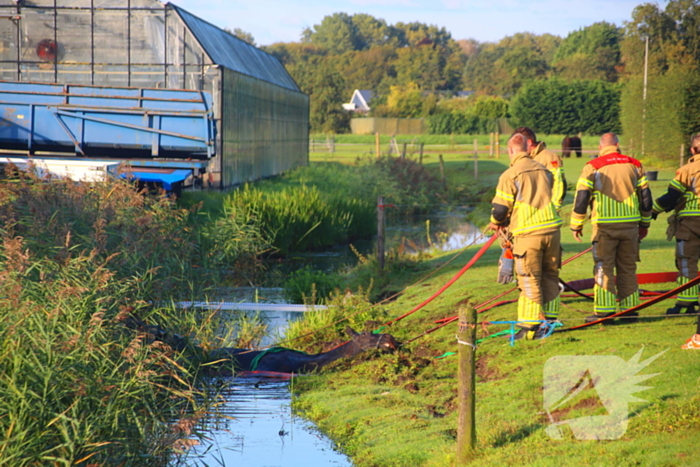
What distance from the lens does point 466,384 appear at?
5.14m

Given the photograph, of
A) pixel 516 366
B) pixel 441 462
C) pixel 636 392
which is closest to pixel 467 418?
pixel 441 462

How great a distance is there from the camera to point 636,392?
5.62 meters

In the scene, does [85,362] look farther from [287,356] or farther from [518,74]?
[518,74]

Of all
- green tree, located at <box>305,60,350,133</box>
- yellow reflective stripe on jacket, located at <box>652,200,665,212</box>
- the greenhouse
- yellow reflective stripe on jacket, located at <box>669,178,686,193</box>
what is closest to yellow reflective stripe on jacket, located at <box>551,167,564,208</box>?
yellow reflective stripe on jacket, located at <box>652,200,665,212</box>

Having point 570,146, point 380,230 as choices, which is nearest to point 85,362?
point 380,230

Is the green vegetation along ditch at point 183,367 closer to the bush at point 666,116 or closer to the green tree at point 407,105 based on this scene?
the bush at point 666,116

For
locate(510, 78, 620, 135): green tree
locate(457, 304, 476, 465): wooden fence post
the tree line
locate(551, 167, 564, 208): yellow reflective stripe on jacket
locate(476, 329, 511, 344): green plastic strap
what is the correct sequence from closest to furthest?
locate(457, 304, 476, 465): wooden fence post
locate(476, 329, 511, 344): green plastic strap
locate(551, 167, 564, 208): yellow reflective stripe on jacket
the tree line
locate(510, 78, 620, 135): green tree

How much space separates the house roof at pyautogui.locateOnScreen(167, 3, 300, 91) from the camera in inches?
906

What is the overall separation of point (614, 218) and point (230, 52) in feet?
68.3

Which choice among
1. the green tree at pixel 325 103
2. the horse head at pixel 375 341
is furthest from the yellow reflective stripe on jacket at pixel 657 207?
the green tree at pixel 325 103

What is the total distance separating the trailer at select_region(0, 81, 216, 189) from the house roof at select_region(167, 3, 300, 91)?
3676 mm

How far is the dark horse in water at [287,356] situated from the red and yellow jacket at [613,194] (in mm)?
2497

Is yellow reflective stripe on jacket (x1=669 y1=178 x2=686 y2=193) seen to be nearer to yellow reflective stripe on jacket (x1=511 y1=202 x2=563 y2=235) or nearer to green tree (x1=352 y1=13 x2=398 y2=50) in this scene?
yellow reflective stripe on jacket (x1=511 y1=202 x2=563 y2=235)

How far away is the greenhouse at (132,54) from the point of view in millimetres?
22594
